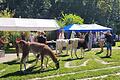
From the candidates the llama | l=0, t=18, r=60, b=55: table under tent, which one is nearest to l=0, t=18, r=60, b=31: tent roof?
l=0, t=18, r=60, b=55: table under tent

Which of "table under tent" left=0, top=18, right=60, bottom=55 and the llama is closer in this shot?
the llama

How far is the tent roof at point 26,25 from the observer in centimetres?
3275

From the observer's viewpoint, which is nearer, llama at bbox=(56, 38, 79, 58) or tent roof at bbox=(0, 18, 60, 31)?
llama at bbox=(56, 38, 79, 58)

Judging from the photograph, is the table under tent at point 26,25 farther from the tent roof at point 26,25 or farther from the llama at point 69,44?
the llama at point 69,44

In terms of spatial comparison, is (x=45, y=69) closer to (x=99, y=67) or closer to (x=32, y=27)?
(x=99, y=67)

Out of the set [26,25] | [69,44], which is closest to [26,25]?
[26,25]

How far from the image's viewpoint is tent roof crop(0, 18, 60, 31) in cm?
3275

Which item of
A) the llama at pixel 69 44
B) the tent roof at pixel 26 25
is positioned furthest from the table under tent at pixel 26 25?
the llama at pixel 69 44

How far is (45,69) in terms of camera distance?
16984mm

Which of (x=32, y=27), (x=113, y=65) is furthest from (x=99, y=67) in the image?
(x=32, y=27)

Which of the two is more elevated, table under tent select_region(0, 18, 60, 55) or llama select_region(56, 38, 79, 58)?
table under tent select_region(0, 18, 60, 55)

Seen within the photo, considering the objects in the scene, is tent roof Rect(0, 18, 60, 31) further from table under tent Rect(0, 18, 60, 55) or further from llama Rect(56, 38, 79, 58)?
llama Rect(56, 38, 79, 58)

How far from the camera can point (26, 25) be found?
111 ft

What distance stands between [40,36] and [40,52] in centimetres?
390
